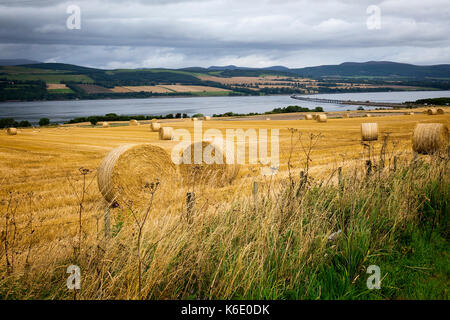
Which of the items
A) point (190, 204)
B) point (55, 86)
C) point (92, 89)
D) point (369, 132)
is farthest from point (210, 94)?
point (190, 204)

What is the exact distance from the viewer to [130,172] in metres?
11.6

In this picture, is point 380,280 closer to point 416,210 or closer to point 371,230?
point 371,230

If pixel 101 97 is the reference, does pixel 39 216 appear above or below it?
below

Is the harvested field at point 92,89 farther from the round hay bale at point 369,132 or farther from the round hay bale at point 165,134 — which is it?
the round hay bale at point 369,132

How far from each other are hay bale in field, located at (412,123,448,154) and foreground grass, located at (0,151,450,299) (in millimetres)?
13989

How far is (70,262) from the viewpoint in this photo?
187 inches

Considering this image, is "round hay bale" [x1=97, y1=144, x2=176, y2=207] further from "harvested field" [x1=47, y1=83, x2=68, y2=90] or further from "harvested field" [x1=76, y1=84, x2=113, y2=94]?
"harvested field" [x1=47, y1=83, x2=68, y2=90]

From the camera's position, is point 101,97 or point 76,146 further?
point 101,97

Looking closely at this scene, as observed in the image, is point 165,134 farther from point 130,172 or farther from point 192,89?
point 192,89

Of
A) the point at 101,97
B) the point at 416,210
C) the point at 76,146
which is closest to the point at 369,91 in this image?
the point at 101,97

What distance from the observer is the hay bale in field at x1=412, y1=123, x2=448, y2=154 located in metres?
18.8

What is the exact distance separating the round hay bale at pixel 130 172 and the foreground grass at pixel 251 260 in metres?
5.56

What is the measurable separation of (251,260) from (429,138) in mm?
17608
